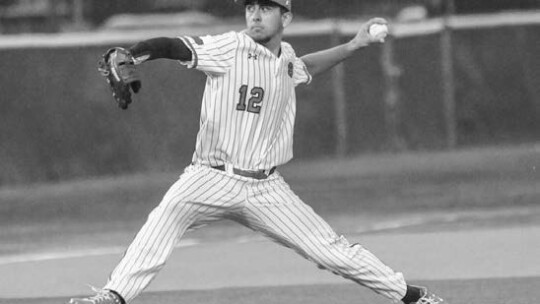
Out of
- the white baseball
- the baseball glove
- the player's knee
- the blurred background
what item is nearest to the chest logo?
the white baseball

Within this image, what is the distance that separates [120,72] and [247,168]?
938 millimetres

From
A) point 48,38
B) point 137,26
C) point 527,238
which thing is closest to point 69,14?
point 137,26

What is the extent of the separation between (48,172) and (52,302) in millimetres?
8414

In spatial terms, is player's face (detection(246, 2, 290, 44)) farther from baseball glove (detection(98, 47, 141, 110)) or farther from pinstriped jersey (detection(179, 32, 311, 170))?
baseball glove (detection(98, 47, 141, 110))

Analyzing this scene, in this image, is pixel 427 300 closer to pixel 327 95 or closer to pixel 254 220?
pixel 254 220

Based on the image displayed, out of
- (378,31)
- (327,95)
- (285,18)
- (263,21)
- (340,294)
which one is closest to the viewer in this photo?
(263,21)

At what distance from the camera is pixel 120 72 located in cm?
687

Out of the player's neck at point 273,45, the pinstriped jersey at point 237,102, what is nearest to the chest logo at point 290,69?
the player's neck at point 273,45

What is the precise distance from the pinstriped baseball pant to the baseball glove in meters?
0.67

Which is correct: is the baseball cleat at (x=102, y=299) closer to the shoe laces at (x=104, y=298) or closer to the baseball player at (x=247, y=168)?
the shoe laces at (x=104, y=298)

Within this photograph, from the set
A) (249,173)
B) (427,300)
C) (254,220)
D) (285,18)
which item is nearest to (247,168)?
(249,173)

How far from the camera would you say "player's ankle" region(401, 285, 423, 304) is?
7.61 metres

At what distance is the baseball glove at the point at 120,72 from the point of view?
271 inches

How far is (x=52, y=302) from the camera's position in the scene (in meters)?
9.05
